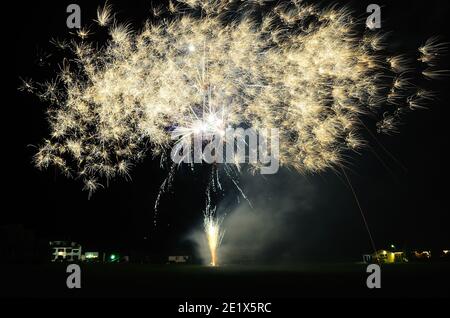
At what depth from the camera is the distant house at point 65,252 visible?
22.0 meters

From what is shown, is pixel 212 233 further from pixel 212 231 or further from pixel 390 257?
pixel 390 257

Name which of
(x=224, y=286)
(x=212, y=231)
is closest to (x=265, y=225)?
(x=212, y=231)

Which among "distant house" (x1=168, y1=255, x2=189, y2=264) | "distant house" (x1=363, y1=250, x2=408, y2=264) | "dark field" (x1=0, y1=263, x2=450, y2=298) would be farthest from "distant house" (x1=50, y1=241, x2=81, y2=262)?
"distant house" (x1=363, y1=250, x2=408, y2=264)

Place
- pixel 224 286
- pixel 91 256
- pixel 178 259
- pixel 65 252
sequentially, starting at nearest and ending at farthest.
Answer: pixel 224 286, pixel 178 259, pixel 65 252, pixel 91 256

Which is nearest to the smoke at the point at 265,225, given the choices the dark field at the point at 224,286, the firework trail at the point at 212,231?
the firework trail at the point at 212,231

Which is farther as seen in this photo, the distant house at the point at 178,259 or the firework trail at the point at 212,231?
the distant house at the point at 178,259

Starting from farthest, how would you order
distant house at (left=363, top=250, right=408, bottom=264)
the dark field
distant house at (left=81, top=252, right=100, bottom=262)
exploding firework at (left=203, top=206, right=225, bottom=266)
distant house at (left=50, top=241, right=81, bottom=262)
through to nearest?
1. distant house at (left=81, top=252, right=100, bottom=262)
2. distant house at (left=363, top=250, right=408, bottom=264)
3. distant house at (left=50, top=241, right=81, bottom=262)
4. exploding firework at (left=203, top=206, right=225, bottom=266)
5. the dark field

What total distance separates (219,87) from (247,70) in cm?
96

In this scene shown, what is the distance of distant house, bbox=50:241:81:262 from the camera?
72.2ft

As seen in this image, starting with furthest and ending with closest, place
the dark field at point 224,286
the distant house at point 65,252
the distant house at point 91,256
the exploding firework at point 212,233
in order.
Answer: the distant house at point 91,256 → the distant house at point 65,252 → the exploding firework at point 212,233 → the dark field at point 224,286

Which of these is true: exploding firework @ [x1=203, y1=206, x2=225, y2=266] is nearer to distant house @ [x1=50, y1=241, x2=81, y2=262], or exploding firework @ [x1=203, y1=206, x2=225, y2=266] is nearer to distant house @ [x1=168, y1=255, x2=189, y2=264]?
distant house @ [x1=168, y1=255, x2=189, y2=264]

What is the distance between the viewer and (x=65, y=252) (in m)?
Result: 22.5

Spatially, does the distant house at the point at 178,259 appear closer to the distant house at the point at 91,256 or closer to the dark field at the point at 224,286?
the distant house at the point at 91,256
